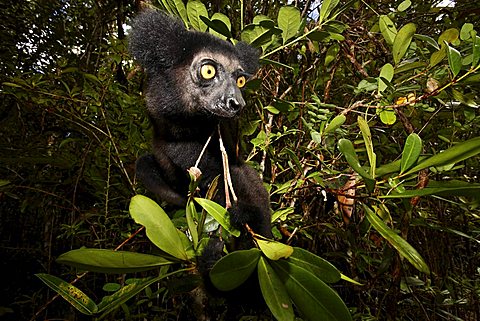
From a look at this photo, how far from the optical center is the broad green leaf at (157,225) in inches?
26.9

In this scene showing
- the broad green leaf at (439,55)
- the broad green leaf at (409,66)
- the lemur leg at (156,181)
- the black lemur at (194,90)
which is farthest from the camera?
the lemur leg at (156,181)

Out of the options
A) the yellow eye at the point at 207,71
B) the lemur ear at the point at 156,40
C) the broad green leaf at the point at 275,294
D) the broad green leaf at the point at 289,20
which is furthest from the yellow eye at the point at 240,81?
the broad green leaf at the point at 275,294

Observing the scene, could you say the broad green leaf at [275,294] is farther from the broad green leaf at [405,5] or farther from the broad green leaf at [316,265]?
the broad green leaf at [405,5]

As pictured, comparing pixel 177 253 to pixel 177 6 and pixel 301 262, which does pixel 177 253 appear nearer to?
pixel 301 262

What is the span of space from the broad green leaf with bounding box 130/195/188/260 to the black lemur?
0.82 meters

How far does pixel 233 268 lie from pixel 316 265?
0.51 feet

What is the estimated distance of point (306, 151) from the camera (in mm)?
1443

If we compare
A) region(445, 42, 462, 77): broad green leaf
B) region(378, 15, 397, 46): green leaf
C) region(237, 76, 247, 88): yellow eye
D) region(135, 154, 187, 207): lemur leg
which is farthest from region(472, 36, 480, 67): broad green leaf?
region(135, 154, 187, 207): lemur leg

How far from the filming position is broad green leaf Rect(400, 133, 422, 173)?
0.72 metres

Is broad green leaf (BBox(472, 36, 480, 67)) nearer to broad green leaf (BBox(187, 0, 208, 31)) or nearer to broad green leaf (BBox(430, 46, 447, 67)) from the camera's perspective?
broad green leaf (BBox(430, 46, 447, 67))

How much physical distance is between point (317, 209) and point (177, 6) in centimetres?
134

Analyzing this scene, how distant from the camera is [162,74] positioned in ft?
5.92

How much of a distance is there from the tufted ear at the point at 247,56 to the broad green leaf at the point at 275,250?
1251 mm

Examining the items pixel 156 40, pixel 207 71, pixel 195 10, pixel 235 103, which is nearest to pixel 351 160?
pixel 235 103
